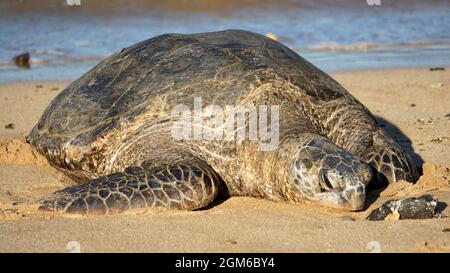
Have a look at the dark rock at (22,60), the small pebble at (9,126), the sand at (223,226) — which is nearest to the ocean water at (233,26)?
the dark rock at (22,60)

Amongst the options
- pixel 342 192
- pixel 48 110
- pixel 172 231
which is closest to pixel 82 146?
pixel 48 110

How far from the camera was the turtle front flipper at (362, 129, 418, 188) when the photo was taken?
21.8 ft

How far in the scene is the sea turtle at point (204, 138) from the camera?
5.88m

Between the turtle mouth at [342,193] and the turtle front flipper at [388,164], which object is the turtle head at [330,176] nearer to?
the turtle mouth at [342,193]

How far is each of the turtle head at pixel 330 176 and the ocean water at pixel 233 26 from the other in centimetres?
771

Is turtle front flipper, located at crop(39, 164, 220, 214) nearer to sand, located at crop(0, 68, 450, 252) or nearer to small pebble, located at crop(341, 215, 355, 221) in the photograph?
sand, located at crop(0, 68, 450, 252)

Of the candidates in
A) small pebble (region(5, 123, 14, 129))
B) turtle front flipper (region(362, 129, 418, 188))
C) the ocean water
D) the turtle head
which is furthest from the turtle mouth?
the ocean water

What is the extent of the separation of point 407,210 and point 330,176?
2.10 feet

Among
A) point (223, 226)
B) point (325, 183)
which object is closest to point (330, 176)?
point (325, 183)

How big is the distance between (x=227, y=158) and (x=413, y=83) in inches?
243

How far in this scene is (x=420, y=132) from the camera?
8.98m

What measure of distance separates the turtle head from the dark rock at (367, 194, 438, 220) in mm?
160

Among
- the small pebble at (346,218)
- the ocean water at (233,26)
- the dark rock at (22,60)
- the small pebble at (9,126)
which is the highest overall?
the ocean water at (233,26)

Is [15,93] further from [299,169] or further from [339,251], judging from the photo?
[339,251]
